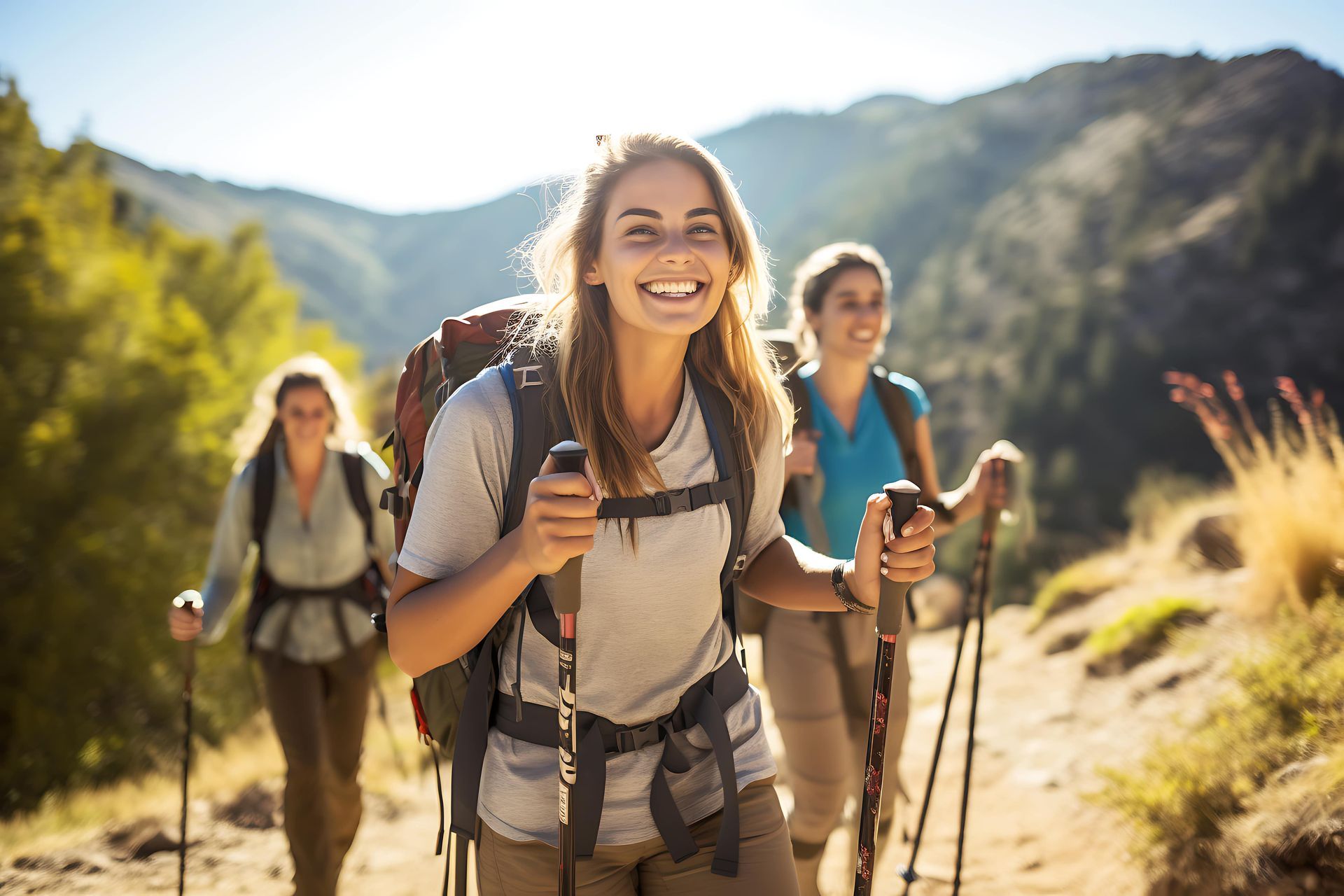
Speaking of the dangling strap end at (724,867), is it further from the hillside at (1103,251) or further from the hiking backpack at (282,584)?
the hillside at (1103,251)

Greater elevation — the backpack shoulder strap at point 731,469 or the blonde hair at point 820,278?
the blonde hair at point 820,278

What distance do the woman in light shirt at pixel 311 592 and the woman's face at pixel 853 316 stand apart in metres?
1.99

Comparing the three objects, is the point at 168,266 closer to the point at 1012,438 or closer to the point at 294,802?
the point at 294,802

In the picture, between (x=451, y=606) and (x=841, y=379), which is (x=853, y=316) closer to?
(x=841, y=379)

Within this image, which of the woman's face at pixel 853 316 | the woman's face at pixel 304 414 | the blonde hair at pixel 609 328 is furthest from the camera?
the woman's face at pixel 304 414

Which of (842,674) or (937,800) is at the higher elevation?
(842,674)

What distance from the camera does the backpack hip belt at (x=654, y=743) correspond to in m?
1.60

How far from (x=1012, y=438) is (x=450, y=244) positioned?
110 metres

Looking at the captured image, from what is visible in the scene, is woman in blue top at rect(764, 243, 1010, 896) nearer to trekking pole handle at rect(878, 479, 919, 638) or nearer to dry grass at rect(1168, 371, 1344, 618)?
trekking pole handle at rect(878, 479, 919, 638)

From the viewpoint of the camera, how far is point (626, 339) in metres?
1.86

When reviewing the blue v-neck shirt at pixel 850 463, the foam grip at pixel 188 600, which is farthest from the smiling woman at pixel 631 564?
the foam grip at pixel 188 600

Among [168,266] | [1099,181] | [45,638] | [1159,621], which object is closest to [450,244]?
[1099,181]

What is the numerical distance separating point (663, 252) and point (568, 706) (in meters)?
0.86

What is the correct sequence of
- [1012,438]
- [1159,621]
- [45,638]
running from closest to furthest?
[1159,621] < [45,638] < [1012,438]
